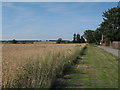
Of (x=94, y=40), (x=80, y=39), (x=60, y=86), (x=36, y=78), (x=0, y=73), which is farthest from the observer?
(x=80, y=39)

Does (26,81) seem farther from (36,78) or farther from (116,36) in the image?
(116,36)

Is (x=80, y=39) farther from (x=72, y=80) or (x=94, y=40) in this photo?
(x=72, y=80)

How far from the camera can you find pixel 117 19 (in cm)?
4634

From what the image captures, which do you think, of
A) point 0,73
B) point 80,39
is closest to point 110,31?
point 0,73

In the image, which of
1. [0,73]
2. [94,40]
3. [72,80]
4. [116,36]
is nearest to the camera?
[0,73]

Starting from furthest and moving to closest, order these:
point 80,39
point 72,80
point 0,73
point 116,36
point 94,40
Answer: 1. point 80,39
2. point 94,40
3. point 116,36
4. point 72,80
5. point 0,73

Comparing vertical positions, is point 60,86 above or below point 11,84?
below

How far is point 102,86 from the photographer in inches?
235

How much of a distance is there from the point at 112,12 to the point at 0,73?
47030 millimetres

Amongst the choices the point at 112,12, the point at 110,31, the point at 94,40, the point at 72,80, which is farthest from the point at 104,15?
the point at 72,80

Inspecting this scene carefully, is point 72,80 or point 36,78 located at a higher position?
point 36,78

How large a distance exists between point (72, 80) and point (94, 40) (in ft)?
278

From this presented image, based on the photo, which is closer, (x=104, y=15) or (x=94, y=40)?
(x=104, y=15)

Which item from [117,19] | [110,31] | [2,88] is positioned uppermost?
[117,19]
